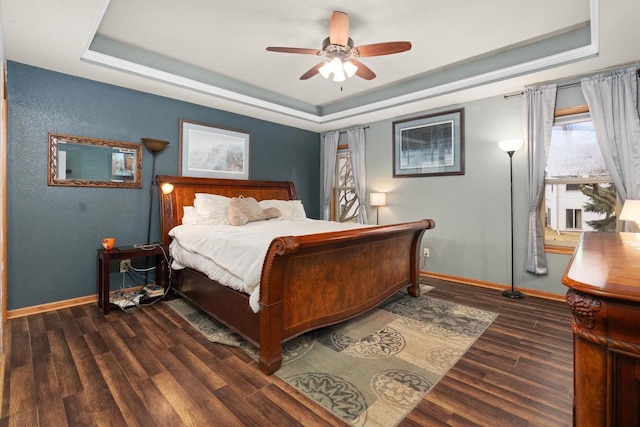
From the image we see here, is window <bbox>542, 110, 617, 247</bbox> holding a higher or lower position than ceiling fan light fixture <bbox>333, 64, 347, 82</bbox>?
lower

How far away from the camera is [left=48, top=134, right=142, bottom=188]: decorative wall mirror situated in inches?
122

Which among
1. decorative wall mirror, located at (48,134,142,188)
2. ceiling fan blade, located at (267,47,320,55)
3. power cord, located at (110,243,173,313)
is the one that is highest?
ceiling fan blade, located at (267,47,320,55)

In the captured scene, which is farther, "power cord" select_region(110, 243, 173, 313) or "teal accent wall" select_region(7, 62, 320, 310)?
"power cord" select_region(110, 243, 173, 313)

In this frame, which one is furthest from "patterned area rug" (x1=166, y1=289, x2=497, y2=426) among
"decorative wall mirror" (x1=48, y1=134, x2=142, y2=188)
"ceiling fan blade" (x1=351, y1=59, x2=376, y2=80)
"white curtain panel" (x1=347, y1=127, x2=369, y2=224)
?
"ceiling fan blade" (x1=351, y1=59, x2=376, y2=80)

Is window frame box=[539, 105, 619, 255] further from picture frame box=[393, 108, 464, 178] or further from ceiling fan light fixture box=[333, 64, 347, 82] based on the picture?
ceiling fan light fixture box=[333, 64, 347, 82]

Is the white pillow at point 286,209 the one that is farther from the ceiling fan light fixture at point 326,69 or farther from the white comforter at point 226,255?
the ceiling fan light fixture at point 326,69

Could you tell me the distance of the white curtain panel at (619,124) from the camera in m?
2.88

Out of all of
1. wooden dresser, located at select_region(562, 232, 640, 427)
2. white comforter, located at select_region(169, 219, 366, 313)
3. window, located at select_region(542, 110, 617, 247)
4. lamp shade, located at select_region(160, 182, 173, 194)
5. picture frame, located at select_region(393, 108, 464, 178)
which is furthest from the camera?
picture frame, located at select_region(393, 108, 464, 178)

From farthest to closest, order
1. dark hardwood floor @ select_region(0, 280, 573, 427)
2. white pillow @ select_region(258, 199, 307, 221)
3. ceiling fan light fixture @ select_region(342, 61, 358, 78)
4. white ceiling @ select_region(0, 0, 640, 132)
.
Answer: white pillow @ select_region(258, 199, 307, 221)
ceiling fan light fixture @ select_region(342, 61, 358, 78)
white ceiling @ select_region(0, 0, 640, 132)
dark hardwood floor @ select_region(0, 280, 573, 427)

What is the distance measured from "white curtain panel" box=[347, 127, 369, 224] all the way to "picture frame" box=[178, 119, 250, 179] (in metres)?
1.87

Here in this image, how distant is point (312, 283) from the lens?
2.22 meters

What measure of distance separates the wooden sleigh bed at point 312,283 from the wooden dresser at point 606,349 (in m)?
1.34

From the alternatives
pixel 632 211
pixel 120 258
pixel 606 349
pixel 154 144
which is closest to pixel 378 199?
pixel 632 211

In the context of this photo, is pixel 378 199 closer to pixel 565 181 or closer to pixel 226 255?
pixel 565 181
